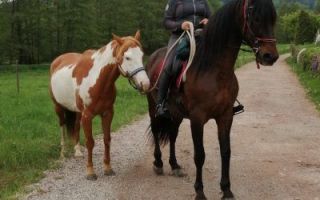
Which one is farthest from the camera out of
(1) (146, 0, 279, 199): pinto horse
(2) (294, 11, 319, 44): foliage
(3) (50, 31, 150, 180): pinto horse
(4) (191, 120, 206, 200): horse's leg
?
(2) (294, 11, 319, 44): foliage

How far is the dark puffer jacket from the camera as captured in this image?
253 inches

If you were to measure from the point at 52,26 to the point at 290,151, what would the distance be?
44129 mm

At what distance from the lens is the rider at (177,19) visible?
20.9 feet

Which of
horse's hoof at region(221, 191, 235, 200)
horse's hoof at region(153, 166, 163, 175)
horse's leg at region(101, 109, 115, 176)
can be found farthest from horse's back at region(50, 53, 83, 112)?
horse's hoof at region(221, 191, 235, 200)

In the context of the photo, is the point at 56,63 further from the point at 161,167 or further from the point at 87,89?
the point at 161,167

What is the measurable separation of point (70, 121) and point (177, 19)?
290cm

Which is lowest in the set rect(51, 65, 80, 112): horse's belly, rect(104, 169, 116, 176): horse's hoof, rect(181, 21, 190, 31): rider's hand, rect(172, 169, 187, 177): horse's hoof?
rect(104, 169, 116, 176): horse's hoof

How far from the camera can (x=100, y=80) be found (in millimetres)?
6875

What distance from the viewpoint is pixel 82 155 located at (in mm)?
8281

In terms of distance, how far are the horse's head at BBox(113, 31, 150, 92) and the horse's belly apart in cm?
119

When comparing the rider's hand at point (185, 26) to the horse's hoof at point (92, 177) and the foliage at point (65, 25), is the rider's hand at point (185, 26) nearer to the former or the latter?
the horse's hoof at point (92, 177)

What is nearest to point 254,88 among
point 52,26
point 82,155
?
point 82,155

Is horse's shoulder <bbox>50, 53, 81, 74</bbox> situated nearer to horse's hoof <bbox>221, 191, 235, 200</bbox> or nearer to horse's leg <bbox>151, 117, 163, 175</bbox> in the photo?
horse's leg <bbox>151, 117, 163, 175</bbox>

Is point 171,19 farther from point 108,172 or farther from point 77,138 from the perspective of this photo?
point 77,138
